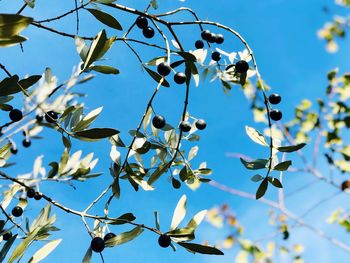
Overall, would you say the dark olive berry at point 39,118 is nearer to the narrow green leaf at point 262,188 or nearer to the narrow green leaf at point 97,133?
the narrow green leaf at point 97,133

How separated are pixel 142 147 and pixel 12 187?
69 cm

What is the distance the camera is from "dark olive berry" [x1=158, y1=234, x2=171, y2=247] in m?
1.48

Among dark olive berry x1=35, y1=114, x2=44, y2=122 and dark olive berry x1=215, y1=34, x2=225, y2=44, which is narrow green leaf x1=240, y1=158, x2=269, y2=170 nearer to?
dark olive berry x1=215, y1=34, x2=225, y2=44

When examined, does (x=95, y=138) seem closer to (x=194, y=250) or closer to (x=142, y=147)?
(x=142, y=147)

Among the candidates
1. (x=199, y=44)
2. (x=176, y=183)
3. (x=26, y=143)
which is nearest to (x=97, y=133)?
(x=176, y=183)

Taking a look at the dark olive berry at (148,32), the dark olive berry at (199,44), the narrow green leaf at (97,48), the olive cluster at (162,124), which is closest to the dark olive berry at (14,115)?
the narrow green leaf at (97,48)

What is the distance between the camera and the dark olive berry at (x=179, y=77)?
64.7 inches

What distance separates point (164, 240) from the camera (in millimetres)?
1477

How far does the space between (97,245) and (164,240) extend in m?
0.22

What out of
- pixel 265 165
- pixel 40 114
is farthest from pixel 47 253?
pixel 265 165

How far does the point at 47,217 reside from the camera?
174cm

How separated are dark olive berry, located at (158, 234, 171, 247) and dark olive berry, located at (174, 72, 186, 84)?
558 mm

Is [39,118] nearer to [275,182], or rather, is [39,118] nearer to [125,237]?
[125,237]

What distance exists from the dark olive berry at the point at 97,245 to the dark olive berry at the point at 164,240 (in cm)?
19
